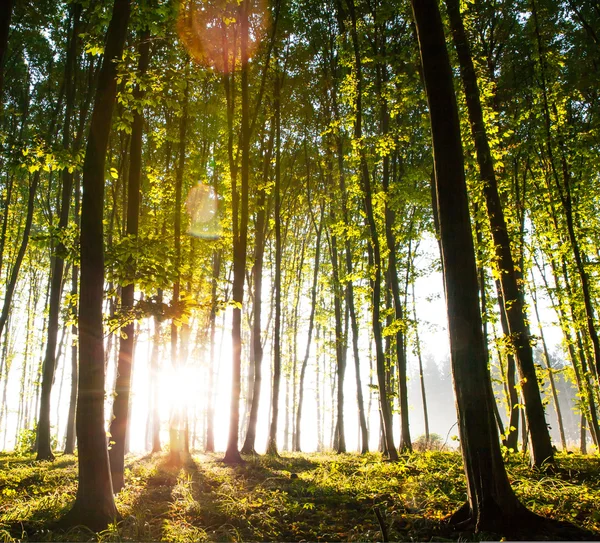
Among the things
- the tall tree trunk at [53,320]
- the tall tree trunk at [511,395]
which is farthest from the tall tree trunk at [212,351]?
the tall tree trunk at [511,395]

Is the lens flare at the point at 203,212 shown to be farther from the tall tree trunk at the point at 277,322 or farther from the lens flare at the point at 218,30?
the lens flare at the point at 218,30

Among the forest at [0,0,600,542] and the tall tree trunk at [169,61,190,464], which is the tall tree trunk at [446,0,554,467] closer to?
the forest at [0,0,600,542]

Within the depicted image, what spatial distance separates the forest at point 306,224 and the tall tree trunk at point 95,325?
0.03 meters

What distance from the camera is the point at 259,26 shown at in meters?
13.2

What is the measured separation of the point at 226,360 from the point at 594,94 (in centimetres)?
2165

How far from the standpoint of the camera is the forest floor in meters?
4.69

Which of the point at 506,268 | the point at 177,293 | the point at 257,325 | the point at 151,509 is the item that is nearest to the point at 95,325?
the point at 151,509

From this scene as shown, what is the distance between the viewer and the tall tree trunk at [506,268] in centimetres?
733

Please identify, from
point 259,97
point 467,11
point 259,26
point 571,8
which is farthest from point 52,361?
point 571,8

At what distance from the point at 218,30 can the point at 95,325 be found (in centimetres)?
1022

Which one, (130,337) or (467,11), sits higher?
(467,11)

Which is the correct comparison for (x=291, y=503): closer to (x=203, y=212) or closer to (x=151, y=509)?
(x=151, y=509)

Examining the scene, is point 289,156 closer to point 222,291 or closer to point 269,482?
point 222,291

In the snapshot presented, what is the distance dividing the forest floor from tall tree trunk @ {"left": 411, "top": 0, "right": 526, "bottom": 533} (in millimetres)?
461
